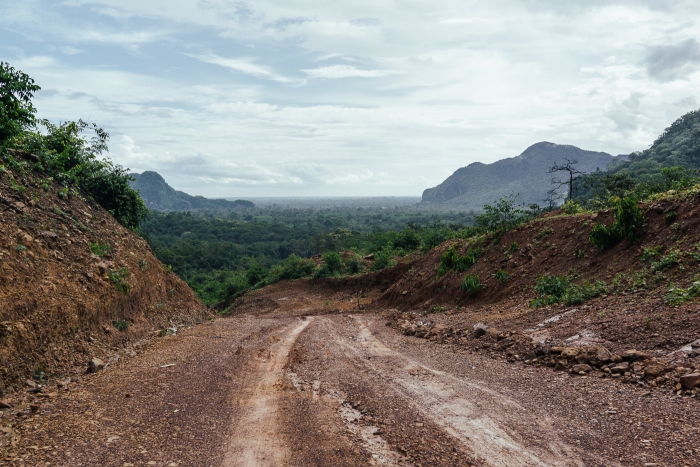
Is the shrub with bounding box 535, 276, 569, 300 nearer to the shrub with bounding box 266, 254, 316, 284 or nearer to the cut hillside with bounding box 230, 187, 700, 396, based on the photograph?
the cut hillside with bounding box 230, 187, 700, 396

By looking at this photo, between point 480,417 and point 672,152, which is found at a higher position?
point 672,152

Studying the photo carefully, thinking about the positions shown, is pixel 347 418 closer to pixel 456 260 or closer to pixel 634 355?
pixel 634 355

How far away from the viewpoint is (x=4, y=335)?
6.54 meters

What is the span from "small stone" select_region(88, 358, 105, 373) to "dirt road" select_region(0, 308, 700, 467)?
0.80 feet

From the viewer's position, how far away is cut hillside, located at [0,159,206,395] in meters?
7.00

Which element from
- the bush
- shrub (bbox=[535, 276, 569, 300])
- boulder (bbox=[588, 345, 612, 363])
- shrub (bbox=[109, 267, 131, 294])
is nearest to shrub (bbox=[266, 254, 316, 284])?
the bush

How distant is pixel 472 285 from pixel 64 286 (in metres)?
11.2

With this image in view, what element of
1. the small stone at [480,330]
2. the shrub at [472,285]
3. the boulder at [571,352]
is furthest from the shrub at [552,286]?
the boulder at [571,352]

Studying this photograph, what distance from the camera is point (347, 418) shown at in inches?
220

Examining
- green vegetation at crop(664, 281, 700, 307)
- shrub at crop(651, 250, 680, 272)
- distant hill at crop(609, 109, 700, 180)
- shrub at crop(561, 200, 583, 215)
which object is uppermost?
distant hill at crop(609, 109, 700, 180)

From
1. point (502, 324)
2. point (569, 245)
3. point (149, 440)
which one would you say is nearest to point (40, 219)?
point (149, 440)

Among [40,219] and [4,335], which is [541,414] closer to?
[4,335]

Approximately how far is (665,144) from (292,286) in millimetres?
81079

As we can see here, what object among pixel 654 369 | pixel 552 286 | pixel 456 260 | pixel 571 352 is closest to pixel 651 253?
pixel 552 286
